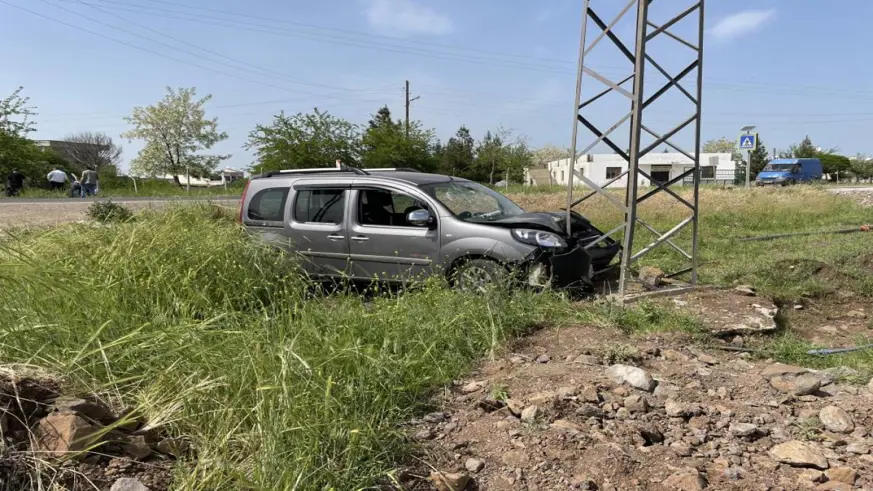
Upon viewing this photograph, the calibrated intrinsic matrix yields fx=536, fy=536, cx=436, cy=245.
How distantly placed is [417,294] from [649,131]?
3.22 meters

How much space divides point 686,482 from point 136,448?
234cm

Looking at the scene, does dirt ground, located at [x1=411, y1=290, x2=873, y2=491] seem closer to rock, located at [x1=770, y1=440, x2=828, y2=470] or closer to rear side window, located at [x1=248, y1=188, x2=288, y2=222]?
rock, located at [x1=770, y1=440, x2=828, y2=470]

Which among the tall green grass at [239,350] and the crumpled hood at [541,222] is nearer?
the tall green grass at [239,350]

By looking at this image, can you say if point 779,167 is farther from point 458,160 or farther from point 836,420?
point 836,420

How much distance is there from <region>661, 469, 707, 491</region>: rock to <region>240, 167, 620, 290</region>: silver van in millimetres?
2927

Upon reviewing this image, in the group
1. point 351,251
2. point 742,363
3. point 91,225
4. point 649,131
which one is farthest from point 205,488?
point 649,131

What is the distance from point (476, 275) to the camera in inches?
219

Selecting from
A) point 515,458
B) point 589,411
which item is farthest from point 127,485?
point 589,411

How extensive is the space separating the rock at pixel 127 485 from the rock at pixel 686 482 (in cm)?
212

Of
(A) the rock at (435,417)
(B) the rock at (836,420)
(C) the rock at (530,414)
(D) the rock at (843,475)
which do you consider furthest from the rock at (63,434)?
(B) the rock at (836,420)

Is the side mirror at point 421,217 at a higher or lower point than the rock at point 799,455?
higher

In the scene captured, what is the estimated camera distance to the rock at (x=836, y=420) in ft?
9.18

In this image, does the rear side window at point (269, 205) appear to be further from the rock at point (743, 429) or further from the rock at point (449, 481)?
the rock at point (743, 429)

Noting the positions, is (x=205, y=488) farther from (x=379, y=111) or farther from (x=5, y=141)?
(x=379, y=111)
